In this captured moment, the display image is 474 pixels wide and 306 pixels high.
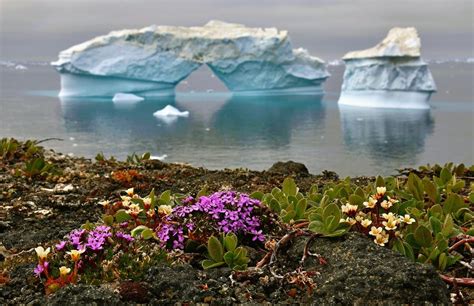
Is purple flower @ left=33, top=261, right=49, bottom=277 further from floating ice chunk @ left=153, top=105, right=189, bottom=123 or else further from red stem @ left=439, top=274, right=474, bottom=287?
floating ice chunk @ left=153, top=105, right=189, bottom=123

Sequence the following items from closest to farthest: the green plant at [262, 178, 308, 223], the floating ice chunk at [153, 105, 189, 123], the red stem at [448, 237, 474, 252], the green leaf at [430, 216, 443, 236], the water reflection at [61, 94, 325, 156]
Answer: the red stem at [448, 237, 474, 252]
the green leaf at [430, 216, 443, 236]
the green plant at [262, 178, 308, 223]
the water reflection at [61, 94, 325, 156]
the floating ice chunk at [153, 105, 189, 123]

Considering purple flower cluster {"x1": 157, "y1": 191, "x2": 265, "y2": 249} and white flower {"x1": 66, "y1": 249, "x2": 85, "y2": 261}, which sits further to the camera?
purple flower cluster {"x1": 157, "y1": 191, "x2": 265, "y2": 249}

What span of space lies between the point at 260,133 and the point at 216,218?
5052 cm

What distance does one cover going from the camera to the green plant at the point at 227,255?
295 cm

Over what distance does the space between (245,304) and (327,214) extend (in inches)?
33.6

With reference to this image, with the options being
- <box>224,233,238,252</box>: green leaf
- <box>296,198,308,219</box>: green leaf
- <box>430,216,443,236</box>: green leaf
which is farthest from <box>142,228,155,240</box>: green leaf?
<box>430,216,443,236</box>: green leaf

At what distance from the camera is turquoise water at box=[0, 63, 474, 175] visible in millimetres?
40094

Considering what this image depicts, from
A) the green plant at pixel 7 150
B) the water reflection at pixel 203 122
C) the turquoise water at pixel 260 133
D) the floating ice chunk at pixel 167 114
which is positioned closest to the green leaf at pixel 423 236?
the green plant at pixel 7 150

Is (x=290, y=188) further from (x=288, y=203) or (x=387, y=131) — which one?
(x=387, y=131)

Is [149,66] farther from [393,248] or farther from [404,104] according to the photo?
[393,248]

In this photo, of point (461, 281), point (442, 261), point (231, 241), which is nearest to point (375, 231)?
point (442, 261)

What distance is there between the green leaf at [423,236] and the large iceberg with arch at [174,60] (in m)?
60.4

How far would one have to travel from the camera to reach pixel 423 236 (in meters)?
3.08

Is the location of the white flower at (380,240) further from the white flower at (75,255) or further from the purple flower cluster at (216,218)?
the white flower at (75,255)
